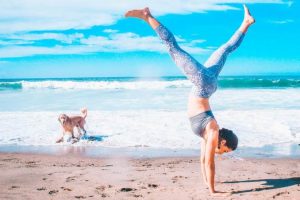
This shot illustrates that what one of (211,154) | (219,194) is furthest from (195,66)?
(219,194)

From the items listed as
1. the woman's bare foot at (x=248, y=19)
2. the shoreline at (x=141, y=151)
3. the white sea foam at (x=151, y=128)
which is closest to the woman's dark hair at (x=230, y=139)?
the woman's bare foot at (x=248, y=19)

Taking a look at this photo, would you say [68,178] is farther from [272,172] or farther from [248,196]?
[272,172]

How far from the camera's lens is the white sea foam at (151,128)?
10117mm

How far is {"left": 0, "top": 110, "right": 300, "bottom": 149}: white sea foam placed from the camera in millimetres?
10117

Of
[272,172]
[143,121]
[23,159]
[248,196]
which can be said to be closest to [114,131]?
[143,121]

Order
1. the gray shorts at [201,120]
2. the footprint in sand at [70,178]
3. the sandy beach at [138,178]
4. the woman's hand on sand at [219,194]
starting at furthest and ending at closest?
the footprint in sand at [70,178] → the sandy beach at [138,178] → the woman's hand on sand at [219,194] → the gray shorts at [201,120]

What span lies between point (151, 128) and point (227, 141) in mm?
6642

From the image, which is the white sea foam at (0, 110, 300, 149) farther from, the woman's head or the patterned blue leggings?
the patterned blue leggings

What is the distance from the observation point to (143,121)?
1309 centimetres

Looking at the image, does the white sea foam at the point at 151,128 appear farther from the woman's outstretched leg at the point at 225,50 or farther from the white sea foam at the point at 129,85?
the white sea foam at the point at 129,85

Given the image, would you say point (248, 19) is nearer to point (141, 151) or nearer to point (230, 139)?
point (230, 139)

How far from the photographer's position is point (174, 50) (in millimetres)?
4859

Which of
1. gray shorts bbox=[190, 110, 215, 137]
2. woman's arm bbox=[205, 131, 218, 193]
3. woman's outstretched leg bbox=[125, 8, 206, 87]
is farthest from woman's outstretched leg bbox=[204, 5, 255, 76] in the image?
woman's arm bbox=[205, 131, 218, 193]

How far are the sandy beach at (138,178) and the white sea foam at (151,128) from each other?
6.30ft
